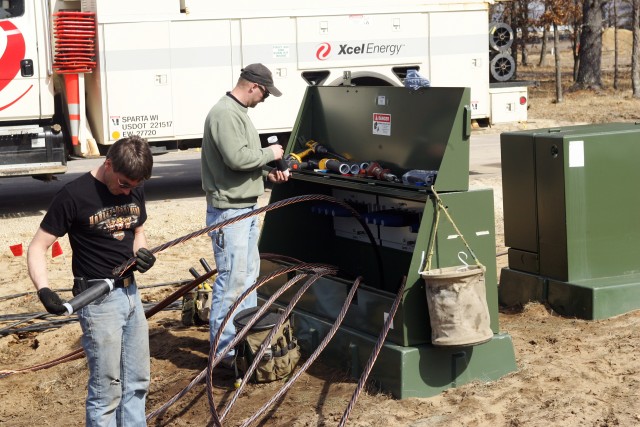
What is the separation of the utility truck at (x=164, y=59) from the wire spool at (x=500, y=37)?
1.60 meters

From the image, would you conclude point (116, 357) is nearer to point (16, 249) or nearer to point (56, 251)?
point (56, 251)

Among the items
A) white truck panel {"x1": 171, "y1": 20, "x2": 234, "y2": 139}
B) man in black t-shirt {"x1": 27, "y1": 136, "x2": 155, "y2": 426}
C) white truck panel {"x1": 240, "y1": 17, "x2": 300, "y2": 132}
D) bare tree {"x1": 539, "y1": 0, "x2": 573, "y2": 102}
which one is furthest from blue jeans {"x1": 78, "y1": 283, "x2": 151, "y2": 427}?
bare tree {"x1": 539, "y1": 0, "x2": 573, "y2": 102}

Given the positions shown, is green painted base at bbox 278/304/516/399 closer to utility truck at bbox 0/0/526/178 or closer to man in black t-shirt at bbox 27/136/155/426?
man in black t-shirt at bbox 27/136/155/426

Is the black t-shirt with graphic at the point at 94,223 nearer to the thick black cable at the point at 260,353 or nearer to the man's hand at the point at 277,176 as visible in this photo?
the thick black cable at the point at 260,353

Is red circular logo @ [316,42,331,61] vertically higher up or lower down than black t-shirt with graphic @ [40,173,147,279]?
higher up

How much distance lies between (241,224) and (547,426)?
237cm

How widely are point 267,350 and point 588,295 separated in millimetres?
2370

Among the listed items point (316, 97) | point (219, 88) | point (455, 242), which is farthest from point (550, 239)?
point (219, 88)

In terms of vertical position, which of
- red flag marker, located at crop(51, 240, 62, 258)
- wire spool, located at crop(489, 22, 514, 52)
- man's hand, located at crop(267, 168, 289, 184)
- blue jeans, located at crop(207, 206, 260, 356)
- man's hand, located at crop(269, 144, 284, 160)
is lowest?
red flag marker, located at crop(51, 240, 62, 258)

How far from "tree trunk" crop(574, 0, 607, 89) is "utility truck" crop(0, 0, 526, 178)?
51.0 feet

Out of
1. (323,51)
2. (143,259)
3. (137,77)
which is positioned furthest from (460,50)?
(143,259)

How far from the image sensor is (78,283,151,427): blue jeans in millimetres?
5332

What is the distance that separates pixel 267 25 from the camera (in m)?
13.9

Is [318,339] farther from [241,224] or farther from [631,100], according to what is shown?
[631,100]
